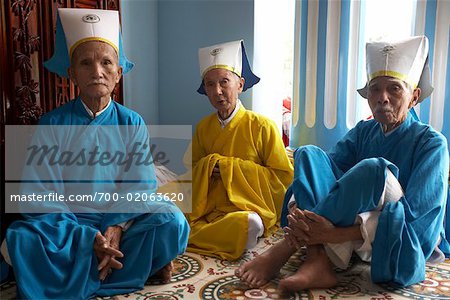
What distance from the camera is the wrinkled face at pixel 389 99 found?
6.41 ft

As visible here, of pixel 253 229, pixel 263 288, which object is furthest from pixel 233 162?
pixel 263 288

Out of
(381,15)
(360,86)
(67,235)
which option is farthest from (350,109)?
(67,235)

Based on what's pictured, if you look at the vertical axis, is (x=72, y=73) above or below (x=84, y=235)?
above

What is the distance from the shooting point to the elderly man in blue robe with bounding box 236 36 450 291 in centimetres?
174

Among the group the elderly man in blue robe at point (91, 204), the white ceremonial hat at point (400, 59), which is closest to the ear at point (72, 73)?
the elderly man in blue robe at point (91, 204)

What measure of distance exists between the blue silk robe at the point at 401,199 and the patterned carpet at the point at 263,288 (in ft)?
0.19

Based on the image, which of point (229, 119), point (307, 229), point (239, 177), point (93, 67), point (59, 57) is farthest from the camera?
point (229, 119)

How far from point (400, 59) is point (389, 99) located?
0.18 m

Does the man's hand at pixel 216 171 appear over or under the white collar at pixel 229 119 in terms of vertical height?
under

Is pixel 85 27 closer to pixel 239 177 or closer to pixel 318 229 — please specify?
pixel 239 177

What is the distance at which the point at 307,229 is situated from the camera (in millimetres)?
1814

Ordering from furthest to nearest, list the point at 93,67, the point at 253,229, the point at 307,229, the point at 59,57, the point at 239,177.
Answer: the point at 239,177, the point at 253,229, the point at 59,57, the point at 93,67, the point at 307,229

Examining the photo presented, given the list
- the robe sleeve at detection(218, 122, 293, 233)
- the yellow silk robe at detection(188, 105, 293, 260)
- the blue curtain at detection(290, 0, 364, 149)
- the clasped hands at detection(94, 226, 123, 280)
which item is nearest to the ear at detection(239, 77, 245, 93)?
the yellow silk robe at detection(188, 105, 293, 260)

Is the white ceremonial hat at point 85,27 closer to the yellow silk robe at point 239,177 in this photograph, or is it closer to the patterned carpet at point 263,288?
the yellow silk robe at point 239,177
